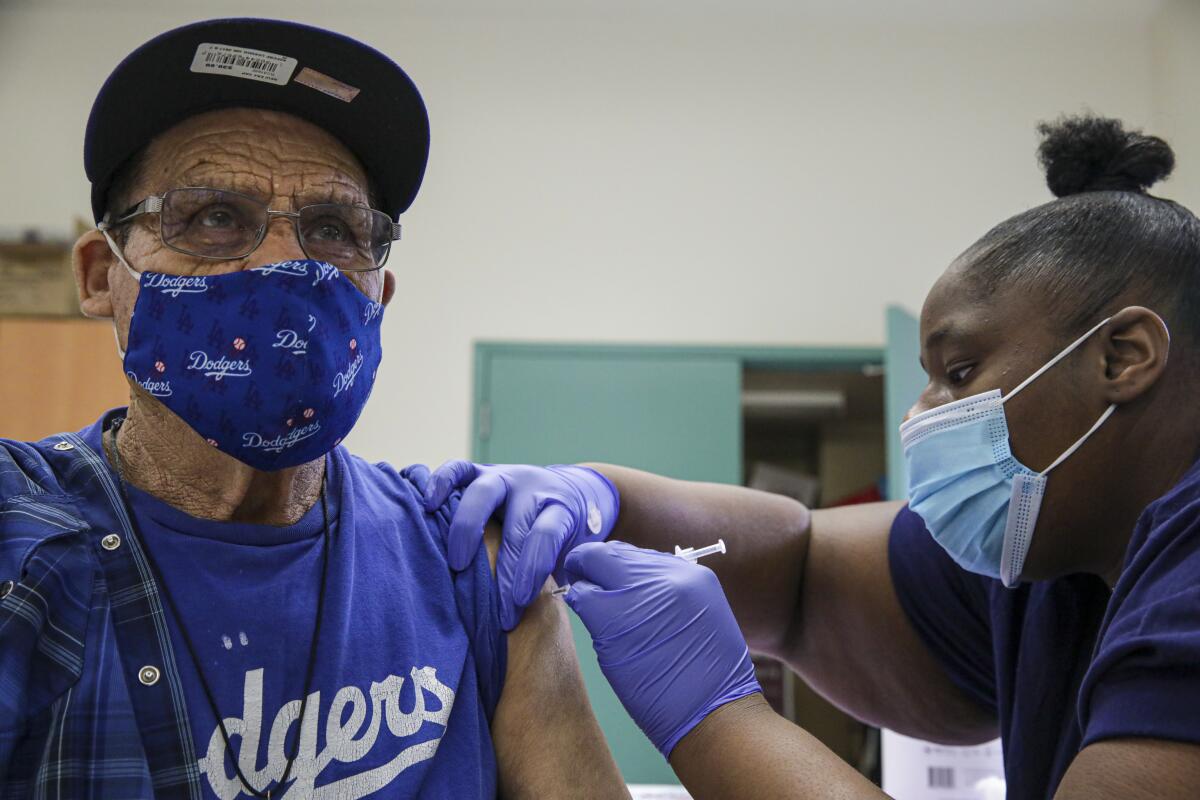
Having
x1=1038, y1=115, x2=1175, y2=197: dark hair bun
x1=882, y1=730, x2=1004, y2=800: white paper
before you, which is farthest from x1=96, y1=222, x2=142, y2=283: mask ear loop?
x1=882, y1=730, x2=1004, y2=800: white paper

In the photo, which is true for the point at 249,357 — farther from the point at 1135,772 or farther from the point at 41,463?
the point at 1135,772

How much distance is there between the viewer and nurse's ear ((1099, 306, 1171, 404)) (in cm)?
128

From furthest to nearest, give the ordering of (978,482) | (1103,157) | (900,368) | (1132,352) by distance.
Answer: (900,368) < (1103,157) < (978,482) < (1132,352)

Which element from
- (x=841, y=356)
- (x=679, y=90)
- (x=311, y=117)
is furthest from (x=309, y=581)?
(x=679, y=90)

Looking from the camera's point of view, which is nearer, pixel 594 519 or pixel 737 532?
pixel 594 519

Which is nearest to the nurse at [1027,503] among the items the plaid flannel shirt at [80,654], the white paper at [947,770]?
the plaid flannel shirt at [80,654]

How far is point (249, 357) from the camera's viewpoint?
110 centimetres

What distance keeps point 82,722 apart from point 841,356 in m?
3.69

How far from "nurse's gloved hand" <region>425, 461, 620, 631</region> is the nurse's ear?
2.42 feet

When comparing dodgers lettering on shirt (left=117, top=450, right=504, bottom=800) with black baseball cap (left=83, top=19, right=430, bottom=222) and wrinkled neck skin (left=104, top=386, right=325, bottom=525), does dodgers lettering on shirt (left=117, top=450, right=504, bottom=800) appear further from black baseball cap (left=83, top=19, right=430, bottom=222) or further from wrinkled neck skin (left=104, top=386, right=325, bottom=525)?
black baseball cap (left=83, top=19, right=430, bottom=222)

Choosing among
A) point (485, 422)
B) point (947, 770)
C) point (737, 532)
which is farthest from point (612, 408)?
point (737, 532)

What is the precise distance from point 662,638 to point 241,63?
88 centimetres

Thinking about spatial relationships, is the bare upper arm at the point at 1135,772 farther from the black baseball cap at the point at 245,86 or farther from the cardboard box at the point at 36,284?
the cardboard box at the point at 36,284

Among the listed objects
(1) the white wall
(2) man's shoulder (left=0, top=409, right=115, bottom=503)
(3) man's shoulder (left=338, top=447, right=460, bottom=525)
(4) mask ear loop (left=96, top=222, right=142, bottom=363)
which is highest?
(1) the white wall
